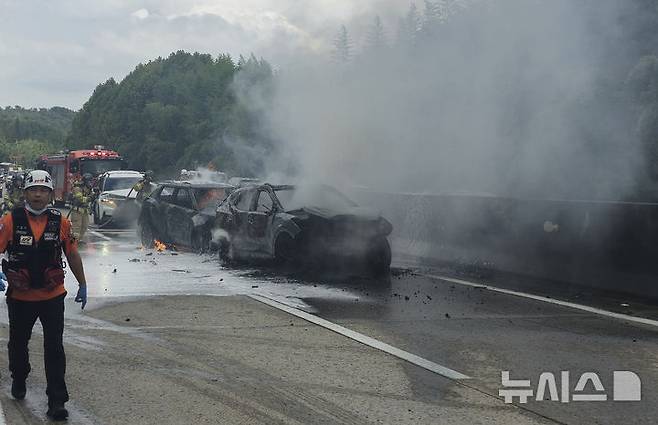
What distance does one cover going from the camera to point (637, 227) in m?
11.2

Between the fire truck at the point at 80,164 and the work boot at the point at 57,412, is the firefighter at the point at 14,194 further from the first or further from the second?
the fire truck at the point at 80,164

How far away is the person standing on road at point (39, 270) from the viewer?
5758 millimetres

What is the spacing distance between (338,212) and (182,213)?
558 centimetres

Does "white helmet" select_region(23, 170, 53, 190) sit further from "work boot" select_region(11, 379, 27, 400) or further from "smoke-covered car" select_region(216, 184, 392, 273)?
"smoke-covered car" select_region(216, 184, 392, 273)

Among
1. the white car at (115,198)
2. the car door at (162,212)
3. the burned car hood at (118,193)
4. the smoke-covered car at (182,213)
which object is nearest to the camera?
the smoke-covered car at (182,213)

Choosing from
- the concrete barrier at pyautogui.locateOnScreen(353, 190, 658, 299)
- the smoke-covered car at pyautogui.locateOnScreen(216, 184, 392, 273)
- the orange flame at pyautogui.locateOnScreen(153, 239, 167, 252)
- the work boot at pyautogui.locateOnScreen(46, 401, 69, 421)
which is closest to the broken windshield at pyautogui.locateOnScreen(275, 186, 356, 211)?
the smoke-covered car at pyautogui.locateOnScreen(216, 184, 392, 273)

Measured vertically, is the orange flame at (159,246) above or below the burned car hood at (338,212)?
below

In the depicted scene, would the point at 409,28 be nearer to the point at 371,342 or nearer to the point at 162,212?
the point at 162,212

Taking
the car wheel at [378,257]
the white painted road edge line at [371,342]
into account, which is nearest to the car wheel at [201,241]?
the car wheel at [378,257]

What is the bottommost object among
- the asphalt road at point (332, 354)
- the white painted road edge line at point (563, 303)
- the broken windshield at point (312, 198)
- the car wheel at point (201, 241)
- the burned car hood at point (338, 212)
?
the asphalt road at point (332, 354)

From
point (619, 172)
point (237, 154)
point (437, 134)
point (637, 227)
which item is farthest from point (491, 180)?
point (237, 154)

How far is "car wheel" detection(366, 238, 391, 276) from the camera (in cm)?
1352

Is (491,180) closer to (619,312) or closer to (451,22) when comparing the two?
(451,22)

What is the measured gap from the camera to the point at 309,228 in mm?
13414
